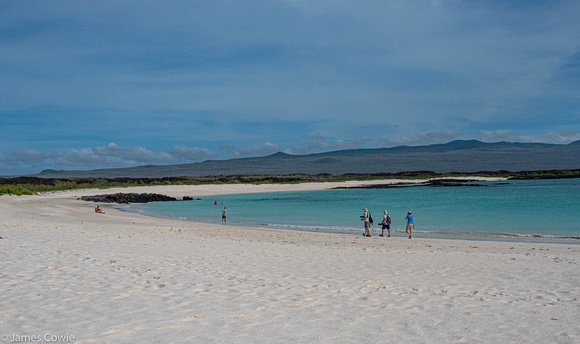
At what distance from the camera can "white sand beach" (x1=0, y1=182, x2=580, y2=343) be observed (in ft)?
18.1

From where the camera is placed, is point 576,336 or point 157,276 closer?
point 576,336

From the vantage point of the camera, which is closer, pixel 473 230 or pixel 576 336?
pixel 576 336

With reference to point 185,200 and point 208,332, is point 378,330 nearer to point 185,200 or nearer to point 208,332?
point 208,332

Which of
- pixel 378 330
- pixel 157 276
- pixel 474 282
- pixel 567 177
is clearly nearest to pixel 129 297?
pixel 157 276

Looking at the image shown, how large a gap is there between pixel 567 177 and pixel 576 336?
136 m

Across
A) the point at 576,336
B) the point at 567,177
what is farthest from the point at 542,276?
the point at 567,177

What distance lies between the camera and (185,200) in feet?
185

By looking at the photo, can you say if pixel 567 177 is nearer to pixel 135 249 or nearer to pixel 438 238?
pixel 438 238

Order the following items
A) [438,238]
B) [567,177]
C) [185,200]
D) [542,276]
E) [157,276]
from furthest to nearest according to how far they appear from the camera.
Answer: [567,177], [185,200], [438,238], [542,276], [157,276]

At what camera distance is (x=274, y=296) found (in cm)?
748

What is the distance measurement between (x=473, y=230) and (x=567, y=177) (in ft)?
387

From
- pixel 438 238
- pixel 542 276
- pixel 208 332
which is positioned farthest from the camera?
pixel 438 238

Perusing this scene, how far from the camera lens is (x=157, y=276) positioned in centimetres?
876

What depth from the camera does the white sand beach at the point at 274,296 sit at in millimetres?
5527
